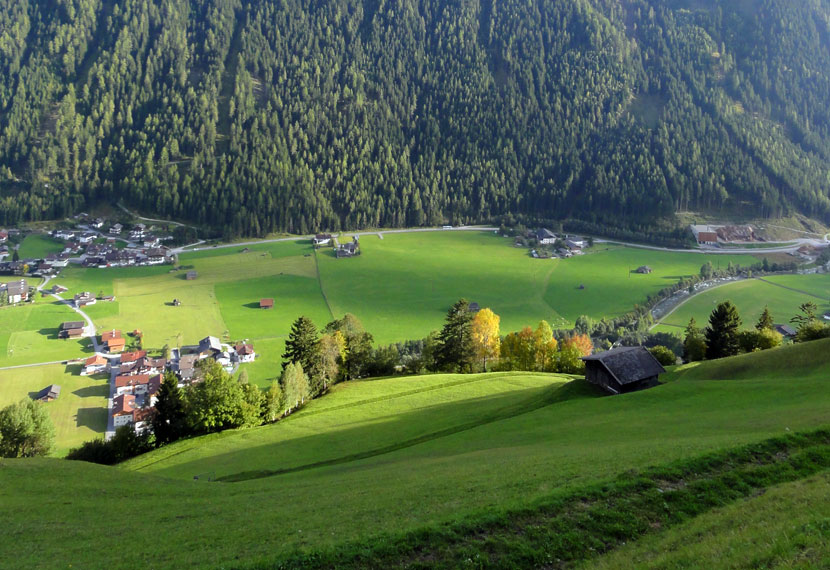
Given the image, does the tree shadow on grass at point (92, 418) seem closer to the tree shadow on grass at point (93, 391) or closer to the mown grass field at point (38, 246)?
the tree shadow on grass at point (93, 391)

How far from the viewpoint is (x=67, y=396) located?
77.0 m

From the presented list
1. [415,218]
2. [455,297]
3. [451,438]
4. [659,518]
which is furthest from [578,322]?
[415,218]

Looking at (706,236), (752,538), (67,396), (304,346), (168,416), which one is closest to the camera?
(752,538)

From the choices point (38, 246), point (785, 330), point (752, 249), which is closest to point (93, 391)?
point (38, 246)

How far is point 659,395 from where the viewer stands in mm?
41938

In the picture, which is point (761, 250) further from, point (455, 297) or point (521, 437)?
point (521, 437)

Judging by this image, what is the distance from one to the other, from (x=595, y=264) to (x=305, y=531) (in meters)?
141

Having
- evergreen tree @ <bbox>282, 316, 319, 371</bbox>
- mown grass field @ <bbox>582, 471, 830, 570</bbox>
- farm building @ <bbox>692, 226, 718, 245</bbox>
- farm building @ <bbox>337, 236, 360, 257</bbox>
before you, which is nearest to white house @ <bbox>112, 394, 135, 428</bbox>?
evergreen tree @ <bbox>282, 316, 319, 371</bbox>

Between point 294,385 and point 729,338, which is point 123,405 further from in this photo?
point 729,338

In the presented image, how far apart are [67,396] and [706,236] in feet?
565

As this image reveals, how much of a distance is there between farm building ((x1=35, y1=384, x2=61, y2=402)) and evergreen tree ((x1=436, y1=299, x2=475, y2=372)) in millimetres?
55567

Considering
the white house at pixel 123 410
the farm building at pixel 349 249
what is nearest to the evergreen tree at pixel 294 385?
the white house at pixel 123 410

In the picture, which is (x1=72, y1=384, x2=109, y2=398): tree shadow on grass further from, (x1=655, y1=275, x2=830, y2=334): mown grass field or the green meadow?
(x1=655, y1=275, x2=830, y2=334): mown grass field

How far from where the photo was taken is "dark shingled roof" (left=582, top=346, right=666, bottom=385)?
4747 cm
